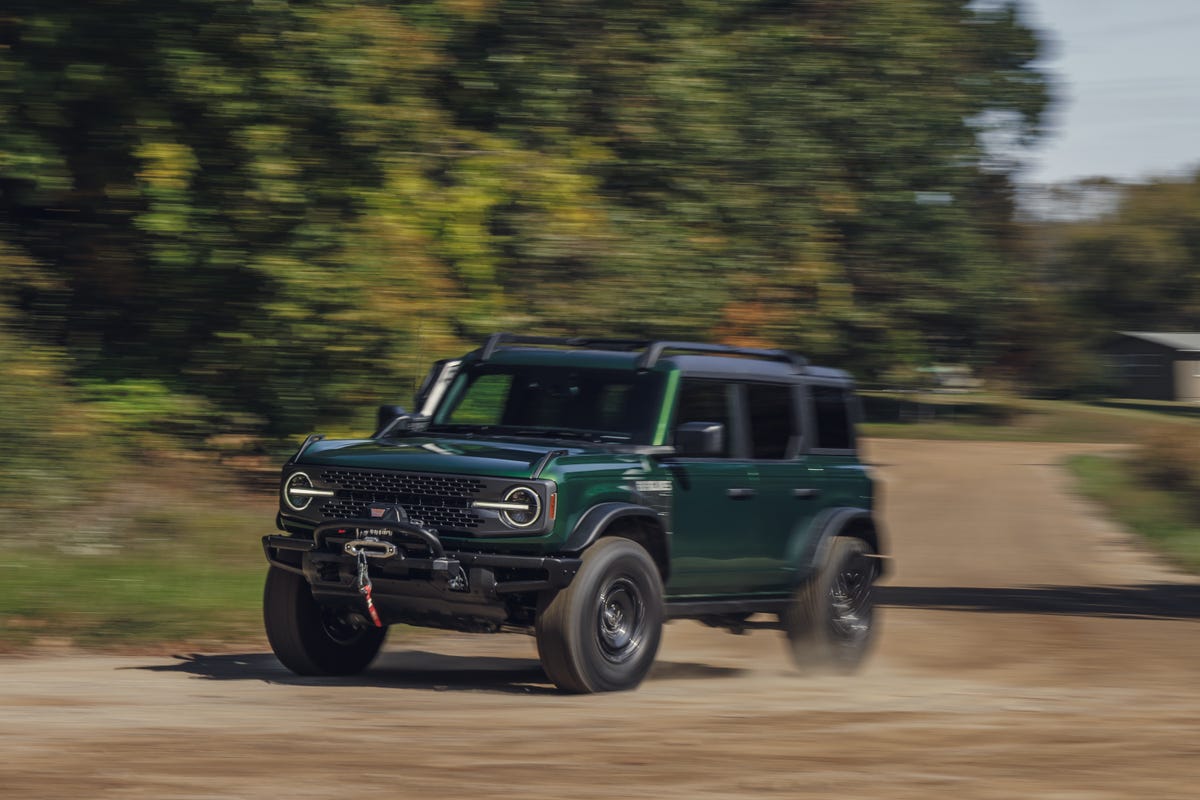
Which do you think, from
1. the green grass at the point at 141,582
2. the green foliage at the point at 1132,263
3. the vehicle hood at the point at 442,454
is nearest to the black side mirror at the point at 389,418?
the vehicle hood at the point at 442,454

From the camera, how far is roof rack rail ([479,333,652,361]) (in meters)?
10.8

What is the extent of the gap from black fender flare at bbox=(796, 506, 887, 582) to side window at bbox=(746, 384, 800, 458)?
56 cm

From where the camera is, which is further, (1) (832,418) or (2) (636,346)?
(1) (832,418)

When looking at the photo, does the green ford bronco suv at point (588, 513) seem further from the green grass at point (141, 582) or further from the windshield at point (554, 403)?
the green grass at point (141, 582)

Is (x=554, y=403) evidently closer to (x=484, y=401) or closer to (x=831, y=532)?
(x=484, y=401)

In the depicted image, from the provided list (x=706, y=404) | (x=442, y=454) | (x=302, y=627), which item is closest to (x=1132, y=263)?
(x=706, y=404)

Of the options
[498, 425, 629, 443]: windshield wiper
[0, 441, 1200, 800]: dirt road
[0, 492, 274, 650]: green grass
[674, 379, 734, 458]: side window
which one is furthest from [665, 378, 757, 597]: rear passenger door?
[0, 492, 274, 650]: green grass

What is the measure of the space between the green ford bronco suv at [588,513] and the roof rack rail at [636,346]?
23 mm

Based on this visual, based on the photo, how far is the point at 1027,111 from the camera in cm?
4675

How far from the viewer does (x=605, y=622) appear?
9.48 metres

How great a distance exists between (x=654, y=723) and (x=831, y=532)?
3769 millimetres

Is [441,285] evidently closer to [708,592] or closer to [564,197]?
[564,197]

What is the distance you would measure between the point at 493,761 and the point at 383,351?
12.0 metres

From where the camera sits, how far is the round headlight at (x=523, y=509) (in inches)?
358
